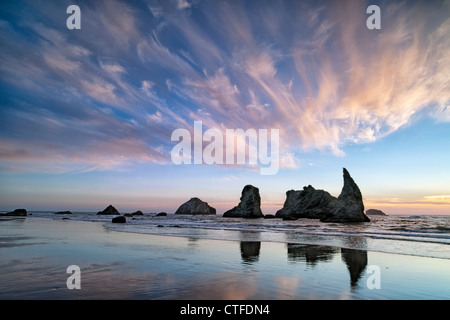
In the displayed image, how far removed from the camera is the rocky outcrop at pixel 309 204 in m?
109

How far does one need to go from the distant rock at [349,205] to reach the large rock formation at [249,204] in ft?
174

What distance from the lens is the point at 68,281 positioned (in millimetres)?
7469

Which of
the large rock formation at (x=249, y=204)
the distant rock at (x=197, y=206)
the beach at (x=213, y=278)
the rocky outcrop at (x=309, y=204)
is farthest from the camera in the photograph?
the distant rock at (x=197, y=206)

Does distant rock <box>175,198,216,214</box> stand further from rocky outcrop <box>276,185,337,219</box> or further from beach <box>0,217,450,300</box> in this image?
beach <box>0,217,450,300</box>

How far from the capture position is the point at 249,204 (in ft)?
386

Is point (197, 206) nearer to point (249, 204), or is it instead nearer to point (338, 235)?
point (249, 204)

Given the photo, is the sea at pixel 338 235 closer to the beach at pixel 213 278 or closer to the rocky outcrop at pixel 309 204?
the beach at pixel 213 278

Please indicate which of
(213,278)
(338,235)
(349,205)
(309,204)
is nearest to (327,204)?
(309,204)

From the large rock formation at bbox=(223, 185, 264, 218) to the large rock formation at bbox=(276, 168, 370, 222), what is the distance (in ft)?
53.7

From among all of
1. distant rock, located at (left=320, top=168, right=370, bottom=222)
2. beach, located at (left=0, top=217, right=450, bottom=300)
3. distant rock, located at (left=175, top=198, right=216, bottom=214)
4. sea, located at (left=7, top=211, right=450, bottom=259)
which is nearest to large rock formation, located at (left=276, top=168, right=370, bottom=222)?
distant rock, located at (left=320, top=168, right=370, bottom=222)

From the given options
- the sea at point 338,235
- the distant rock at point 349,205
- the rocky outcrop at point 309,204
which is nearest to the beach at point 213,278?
the sea at point 338,235
